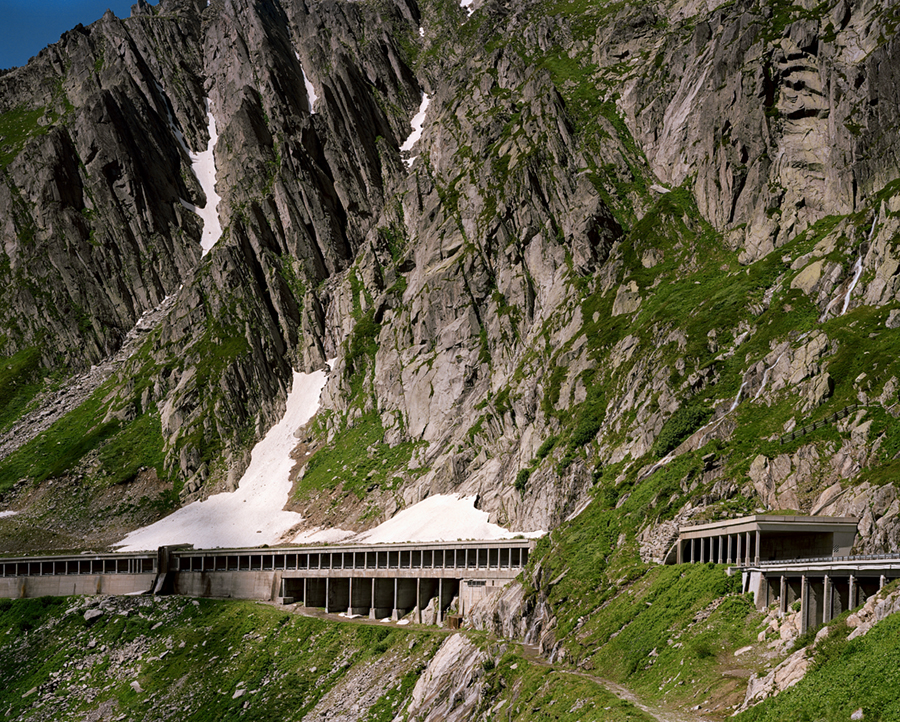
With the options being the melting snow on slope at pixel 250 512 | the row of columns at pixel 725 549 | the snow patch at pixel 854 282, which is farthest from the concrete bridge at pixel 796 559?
the melting snow on slope at pixel 250 512

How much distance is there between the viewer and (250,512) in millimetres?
130750

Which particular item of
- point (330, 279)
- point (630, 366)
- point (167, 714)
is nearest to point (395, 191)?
point (330, 279)

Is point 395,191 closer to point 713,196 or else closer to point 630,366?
point 713,196

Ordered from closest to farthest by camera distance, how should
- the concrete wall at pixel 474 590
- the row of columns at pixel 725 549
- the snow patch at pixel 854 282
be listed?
the row of columns at pixel 725 549
the snow patch at pixel 854 282
the concrete wall at pixel 474 590

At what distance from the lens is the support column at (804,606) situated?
41812 mm

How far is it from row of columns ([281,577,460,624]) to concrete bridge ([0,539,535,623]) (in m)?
0.10

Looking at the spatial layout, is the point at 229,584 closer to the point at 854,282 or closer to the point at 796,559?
the point at 854,282

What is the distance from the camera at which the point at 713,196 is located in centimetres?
11231

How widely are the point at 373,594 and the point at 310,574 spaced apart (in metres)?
9.12

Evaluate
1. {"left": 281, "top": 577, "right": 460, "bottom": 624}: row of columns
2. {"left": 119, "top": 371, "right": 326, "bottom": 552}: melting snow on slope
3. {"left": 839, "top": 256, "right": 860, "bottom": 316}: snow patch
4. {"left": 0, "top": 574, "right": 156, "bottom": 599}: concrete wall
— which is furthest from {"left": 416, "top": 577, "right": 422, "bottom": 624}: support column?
{"left": 839, "top": 256, "right": 860, "bottom": 316}: snow patch

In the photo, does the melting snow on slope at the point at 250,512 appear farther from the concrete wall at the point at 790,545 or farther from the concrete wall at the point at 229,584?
the concrete wall at the point at 790,545

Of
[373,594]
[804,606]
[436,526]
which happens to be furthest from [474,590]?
[804,606]

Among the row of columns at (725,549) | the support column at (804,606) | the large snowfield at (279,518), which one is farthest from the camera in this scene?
the large snowfield at (279,518)

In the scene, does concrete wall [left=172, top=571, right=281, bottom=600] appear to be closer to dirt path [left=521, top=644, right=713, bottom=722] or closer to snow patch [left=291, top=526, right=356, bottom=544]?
snow patch [left=291, top=526, right=356, bottom=544]
